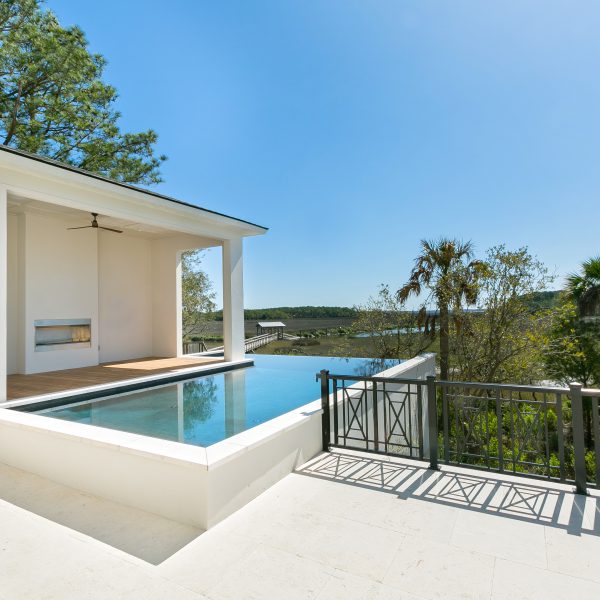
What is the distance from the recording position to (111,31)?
12.6m

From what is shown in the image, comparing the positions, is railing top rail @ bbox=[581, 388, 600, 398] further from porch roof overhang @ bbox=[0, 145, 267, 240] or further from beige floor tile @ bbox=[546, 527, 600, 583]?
porch roof overhang @ bbox=[0, 145, 267, 240]

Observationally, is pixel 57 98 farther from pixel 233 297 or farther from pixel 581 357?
pixel 581 357

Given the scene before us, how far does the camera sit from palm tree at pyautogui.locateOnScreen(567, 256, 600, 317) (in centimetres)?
1477

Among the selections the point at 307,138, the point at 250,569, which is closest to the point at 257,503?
the point at 250,569

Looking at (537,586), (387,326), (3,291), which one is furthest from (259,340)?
(537,586)

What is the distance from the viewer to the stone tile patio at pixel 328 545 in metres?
2.13

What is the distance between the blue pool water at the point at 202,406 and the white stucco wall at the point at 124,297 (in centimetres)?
299

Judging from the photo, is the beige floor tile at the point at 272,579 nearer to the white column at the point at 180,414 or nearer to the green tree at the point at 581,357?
the white column at the point at 180,414

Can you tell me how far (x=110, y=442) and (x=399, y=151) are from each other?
14757mm

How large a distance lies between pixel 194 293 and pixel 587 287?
16.0 meters

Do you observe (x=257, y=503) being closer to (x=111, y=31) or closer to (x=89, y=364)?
(x=89, y=364)

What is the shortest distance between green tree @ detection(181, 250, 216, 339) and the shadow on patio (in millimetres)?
14091

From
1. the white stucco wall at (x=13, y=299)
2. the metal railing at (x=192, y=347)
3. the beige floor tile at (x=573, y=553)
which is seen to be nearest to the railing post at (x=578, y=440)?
the beige floor tile at (x=573, y=553)

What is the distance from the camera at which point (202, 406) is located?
5.88 m
